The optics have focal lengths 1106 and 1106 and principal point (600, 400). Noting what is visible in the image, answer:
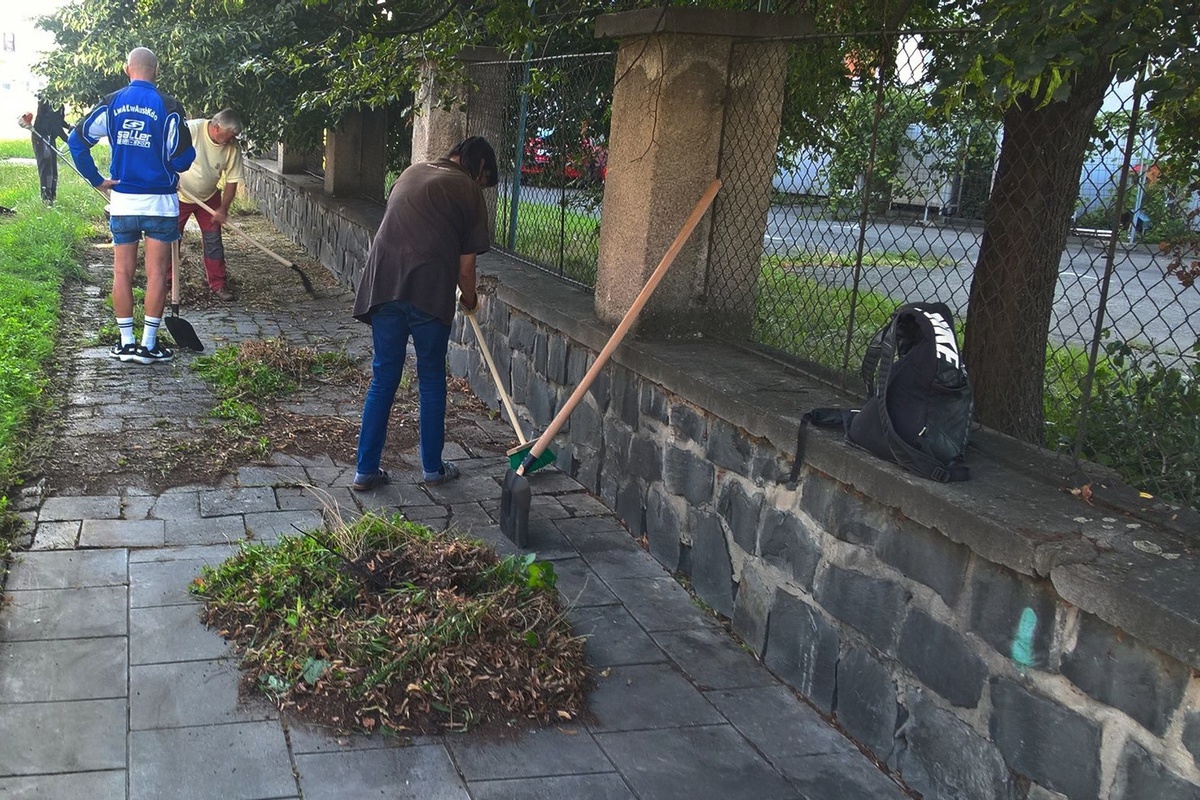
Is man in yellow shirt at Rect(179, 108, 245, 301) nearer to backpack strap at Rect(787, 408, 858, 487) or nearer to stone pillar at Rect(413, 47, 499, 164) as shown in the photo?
stone pillar at Rect(413, 47, 499, 164)

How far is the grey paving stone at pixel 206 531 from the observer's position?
4477 millimetres

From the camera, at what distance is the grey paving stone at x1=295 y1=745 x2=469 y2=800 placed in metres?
2.96

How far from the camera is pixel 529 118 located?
7.46 meters

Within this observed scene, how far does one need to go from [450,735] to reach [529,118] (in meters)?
5.10

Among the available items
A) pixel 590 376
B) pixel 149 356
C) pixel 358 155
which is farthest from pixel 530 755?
pixel 358 155

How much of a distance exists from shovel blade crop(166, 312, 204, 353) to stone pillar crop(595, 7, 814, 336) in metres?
3.85

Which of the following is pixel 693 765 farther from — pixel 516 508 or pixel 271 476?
pixel 271 476

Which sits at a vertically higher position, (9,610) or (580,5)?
(580,5)

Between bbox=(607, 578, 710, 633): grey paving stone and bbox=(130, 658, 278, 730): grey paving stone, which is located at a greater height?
bbox=(607, 578, 710, 633): grey paving stone

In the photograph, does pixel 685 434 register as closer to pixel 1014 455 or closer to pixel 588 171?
pixel 1014 455

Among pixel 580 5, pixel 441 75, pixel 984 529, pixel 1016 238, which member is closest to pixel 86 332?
pixel 441 75

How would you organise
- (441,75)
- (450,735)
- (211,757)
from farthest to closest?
(441,75)
(450,735)
(211,757)

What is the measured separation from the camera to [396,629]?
11.6ft

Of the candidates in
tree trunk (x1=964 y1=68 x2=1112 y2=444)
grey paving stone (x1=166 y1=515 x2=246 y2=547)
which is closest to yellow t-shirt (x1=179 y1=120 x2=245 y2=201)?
grey paving stone (x1=166 y1=515 x2=246 y2=547)
